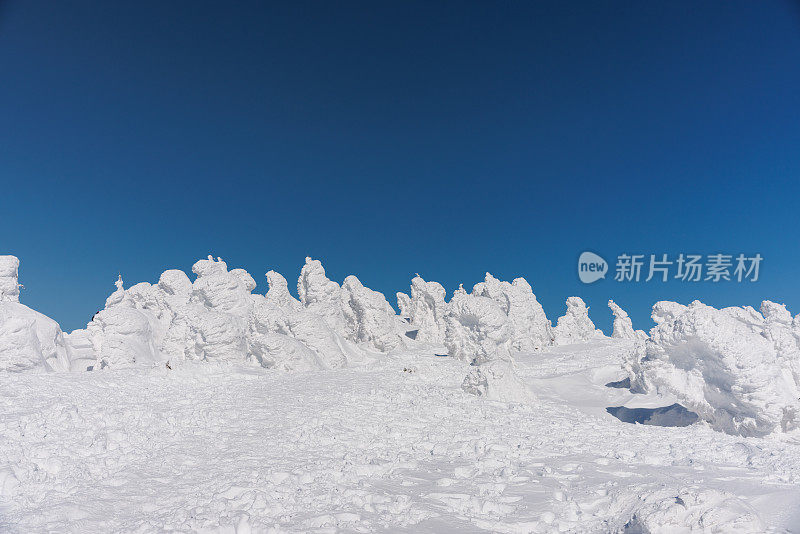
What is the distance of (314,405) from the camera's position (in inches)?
634

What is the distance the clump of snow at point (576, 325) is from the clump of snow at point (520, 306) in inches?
172

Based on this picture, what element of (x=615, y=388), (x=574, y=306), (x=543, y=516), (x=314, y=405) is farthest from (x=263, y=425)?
(x=574, y=306)

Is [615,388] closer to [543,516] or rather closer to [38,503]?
[543,516]

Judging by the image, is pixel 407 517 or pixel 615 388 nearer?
pixel 407 517

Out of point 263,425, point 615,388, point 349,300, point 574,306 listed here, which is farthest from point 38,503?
point 574,306

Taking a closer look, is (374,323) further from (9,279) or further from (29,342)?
(9,279)

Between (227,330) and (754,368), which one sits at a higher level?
(227,330)

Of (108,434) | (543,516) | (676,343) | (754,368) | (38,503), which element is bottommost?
(543,516)

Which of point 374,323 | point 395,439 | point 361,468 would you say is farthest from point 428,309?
point 361,468

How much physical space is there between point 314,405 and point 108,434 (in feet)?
22.0

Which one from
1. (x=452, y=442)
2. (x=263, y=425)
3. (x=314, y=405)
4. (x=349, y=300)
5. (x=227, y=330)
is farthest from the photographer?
(x=349, y=300)

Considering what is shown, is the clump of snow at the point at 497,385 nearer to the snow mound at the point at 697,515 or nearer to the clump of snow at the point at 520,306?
the snow mound at the point at 697,515

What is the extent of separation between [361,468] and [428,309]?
168 feet

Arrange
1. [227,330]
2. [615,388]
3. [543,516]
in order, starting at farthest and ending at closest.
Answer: [227,330] < [615,388] < [543,516]
